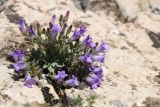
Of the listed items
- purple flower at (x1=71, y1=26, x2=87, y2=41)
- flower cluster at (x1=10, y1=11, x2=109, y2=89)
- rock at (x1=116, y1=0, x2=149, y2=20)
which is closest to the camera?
flower cluster at (x1=10, y1=11, x2=109, y2=89)

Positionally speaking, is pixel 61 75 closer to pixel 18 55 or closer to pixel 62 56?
pixel 62 56

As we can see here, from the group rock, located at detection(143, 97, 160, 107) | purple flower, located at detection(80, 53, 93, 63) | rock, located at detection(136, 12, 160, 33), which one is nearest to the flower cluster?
purple flower, located at detection(80, 53, 93, 63)

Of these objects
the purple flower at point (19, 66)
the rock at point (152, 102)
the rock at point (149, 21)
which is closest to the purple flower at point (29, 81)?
the purple flower at point (19, 66)

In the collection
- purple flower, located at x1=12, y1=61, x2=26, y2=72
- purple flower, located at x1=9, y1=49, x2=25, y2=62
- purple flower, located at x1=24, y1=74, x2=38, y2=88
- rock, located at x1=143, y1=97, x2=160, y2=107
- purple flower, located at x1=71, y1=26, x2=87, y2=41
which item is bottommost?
rock, located at x1=143, y1=97, x2=160, y2=107

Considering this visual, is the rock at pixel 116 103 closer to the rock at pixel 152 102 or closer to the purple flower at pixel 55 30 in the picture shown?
the rock at pixel 152 102

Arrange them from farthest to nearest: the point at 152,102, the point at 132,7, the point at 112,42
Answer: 1. the point at 132,7
2. the point at 112,42
3. the point at 152,102

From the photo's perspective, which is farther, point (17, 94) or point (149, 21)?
point (149, 21)

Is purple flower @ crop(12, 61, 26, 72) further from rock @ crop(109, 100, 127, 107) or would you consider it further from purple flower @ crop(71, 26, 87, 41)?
rock @ crop(109, 100, 127, 107)

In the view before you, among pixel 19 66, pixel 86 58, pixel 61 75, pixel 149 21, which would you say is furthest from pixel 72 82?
pixel 149 21

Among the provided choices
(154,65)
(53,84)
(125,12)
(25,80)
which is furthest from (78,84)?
(125,12)
